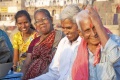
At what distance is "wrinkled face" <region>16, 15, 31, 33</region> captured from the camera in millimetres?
3963

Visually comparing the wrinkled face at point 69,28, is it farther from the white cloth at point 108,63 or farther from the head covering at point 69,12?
the white cloth at point 108,63

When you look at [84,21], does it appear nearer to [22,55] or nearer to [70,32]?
[70,32]

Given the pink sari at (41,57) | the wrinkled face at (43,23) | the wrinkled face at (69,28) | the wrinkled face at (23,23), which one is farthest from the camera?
the wrinkled face at (23,23)

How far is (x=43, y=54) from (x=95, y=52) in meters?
1.17

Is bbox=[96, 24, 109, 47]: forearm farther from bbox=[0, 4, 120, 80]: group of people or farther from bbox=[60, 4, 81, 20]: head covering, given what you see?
bbox=[60, 4, 81, 20]: head covering

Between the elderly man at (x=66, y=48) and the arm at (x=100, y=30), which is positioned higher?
the arm at (x=100, y=30)

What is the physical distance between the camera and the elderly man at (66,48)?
8.69ft

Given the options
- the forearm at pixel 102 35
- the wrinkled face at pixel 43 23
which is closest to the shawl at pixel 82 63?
the forearm at pixel 102 35

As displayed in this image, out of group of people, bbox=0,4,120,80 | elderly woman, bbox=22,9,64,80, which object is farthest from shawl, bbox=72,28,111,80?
elderly woman, bbox=22,9,64,80

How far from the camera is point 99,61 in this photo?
2.05 metres

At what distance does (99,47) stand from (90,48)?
8 cm

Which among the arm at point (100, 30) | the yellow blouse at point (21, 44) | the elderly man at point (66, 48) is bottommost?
the yellow blouse at point (21, 44)

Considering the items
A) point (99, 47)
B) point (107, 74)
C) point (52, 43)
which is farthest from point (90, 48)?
point (52, 43)

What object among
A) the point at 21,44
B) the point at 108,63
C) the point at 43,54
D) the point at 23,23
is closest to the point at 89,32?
the point at 108,63
